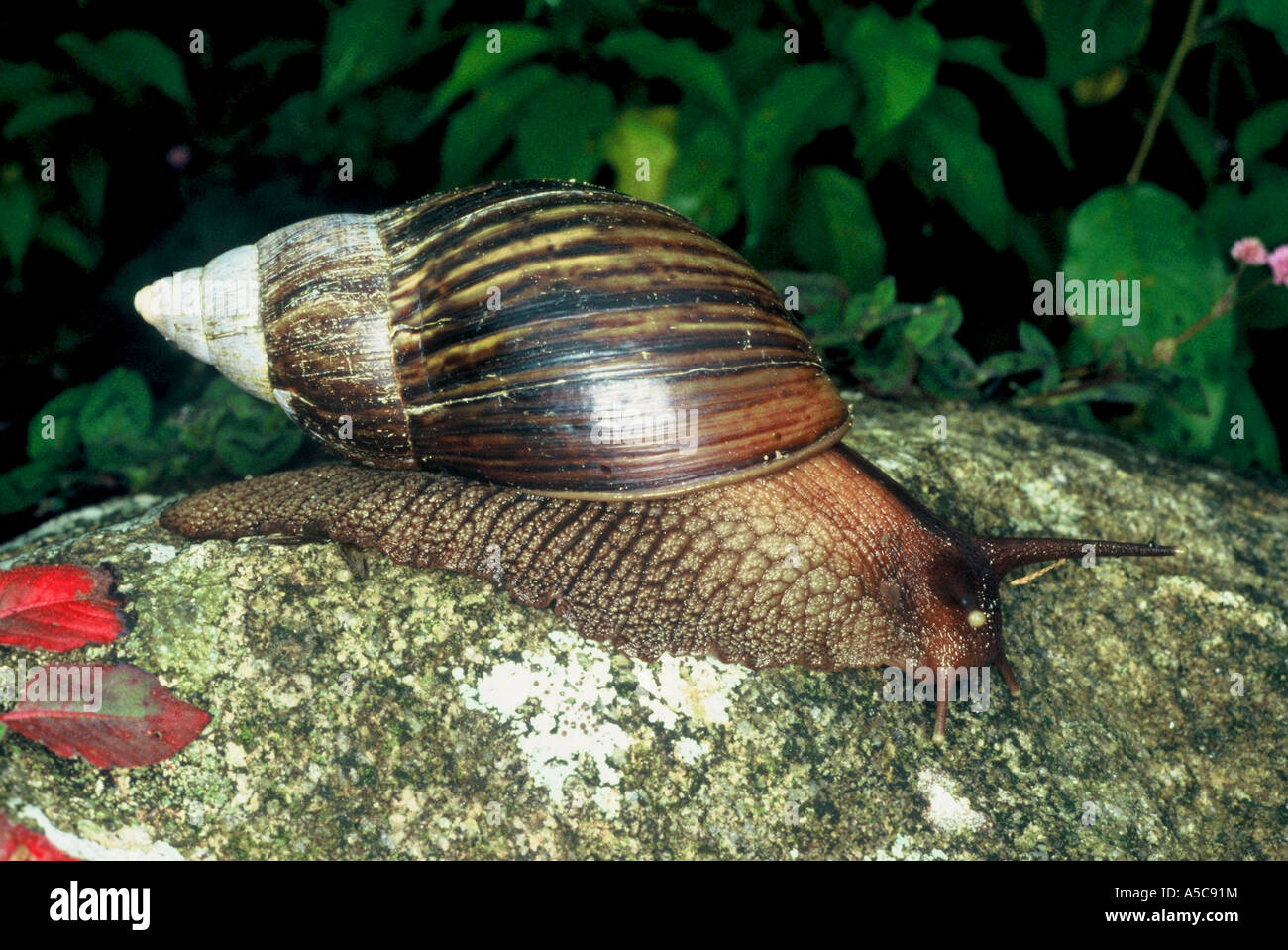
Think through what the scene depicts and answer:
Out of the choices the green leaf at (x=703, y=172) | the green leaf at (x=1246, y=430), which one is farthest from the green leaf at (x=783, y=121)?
the green leaf at (x=1246, y=430)

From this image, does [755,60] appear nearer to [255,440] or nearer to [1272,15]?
[1272,15]

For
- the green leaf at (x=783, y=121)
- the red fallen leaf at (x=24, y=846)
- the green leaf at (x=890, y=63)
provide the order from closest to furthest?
the red fallen leaf at (x=24, y=846)
the green leaf at (x=890, y=63)
the green leaf at (x=783, y=121)

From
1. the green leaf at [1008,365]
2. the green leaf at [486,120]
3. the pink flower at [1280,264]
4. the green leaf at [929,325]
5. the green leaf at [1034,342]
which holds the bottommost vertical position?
the green leaf at [1008,365]

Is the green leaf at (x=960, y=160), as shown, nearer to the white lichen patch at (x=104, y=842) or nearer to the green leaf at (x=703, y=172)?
the green leaf at (x=703, y=172)

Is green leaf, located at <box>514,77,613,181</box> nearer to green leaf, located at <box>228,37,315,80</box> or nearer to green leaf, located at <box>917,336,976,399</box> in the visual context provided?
green leaf, located at <box>228,37,315,80</box>

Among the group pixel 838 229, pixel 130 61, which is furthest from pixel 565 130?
Result: pixel 130 61
